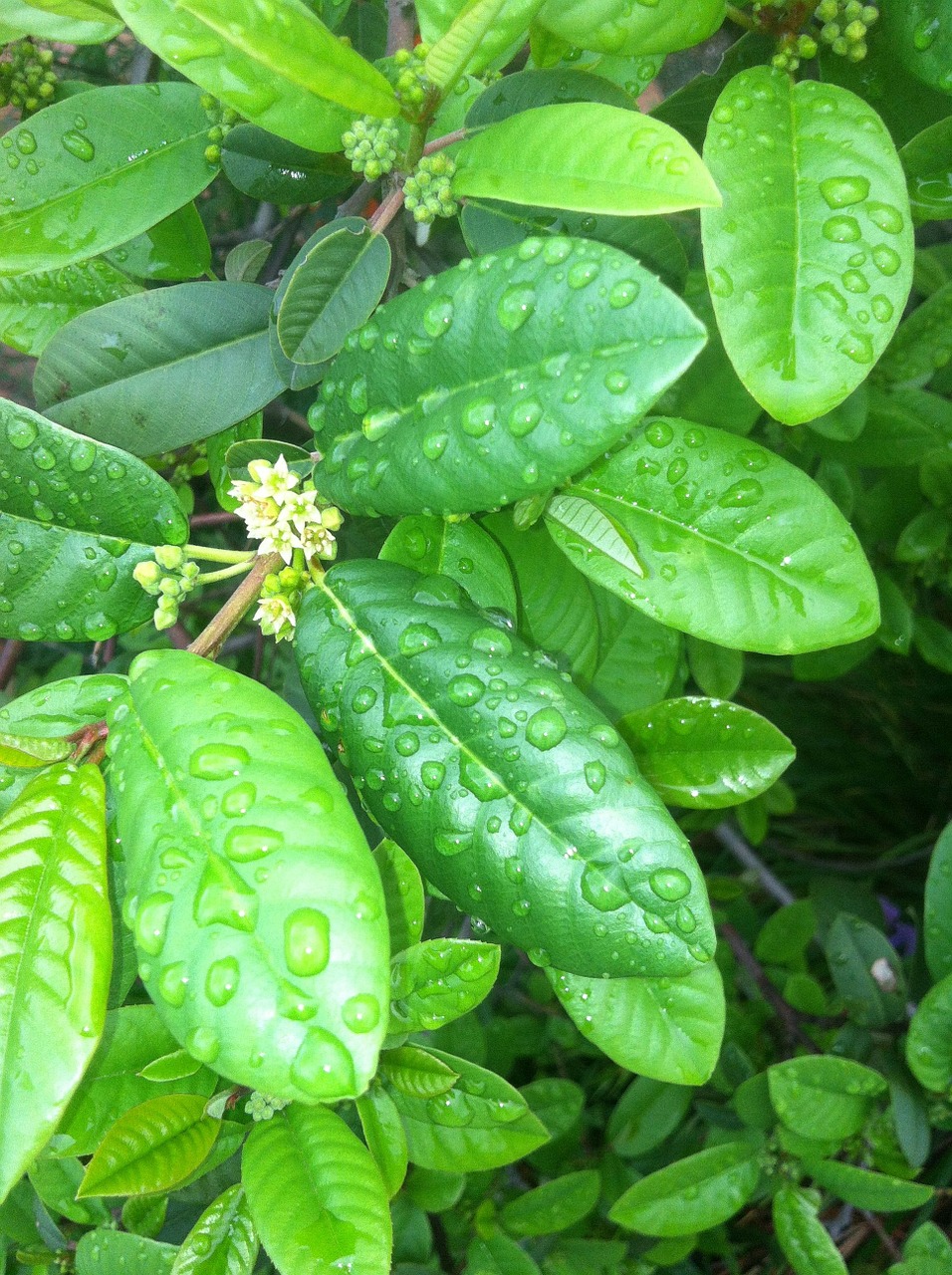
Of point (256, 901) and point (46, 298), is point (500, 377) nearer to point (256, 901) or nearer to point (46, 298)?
point (256, 901)

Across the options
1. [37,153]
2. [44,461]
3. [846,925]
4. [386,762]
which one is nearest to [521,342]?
[386,762]

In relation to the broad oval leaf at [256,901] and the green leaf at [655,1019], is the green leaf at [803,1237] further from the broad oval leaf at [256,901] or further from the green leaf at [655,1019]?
the broad oval leaf at [256,901]

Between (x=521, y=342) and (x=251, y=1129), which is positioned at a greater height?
(x=521, y=342)

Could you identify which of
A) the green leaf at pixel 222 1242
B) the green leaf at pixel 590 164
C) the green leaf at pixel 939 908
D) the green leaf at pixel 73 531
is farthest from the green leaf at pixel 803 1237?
the green leaf at pixel 590 164

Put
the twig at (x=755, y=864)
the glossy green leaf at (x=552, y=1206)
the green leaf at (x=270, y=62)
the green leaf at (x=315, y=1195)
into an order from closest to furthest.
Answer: the green leaf at (x=270, y=62)
the green leaf at (x=315, y=1195)
the glossy green leaf at (x=552, y=1206)
the twig at (x=755, y=864)

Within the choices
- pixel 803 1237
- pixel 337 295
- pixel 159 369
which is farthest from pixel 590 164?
pixel 803 1237

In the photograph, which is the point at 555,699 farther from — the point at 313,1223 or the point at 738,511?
the point at 313,1223

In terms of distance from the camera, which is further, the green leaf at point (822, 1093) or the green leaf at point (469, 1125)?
the green leaf at point (822, 1093)
